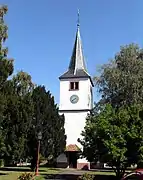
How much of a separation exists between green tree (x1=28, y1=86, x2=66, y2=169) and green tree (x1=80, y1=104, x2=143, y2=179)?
9820mm

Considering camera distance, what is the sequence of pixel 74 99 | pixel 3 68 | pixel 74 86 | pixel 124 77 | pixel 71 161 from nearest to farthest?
pixel 3 68 < pixel 124 77 < pixel 71 161 < pixel 74 99 < pixel 74 86

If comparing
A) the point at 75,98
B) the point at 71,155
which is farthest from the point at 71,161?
the point at 75,98

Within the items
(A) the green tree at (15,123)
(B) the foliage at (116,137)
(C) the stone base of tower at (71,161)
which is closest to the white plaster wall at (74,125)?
(C) the stone base of tower at (71,161)

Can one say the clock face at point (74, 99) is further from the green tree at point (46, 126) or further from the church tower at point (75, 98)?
the green tree at point (46, 126)

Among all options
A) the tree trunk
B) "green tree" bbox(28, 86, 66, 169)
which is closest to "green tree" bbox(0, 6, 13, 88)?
"green tree" bbox(28, 86, 66, 169)

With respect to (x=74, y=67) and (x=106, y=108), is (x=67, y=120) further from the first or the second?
(x=106, y=108)

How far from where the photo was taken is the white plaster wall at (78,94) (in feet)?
183

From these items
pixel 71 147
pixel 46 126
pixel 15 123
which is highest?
pixel 46 126

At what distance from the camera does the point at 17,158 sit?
32656 mm

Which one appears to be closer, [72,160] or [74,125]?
[72,160]

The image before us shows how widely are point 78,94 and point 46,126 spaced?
1785 centimetres

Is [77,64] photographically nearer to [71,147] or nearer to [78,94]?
[78,94]

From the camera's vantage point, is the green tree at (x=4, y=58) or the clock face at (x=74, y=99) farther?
the clock face at (x=74, y=99)

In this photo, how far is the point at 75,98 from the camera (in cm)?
5628
